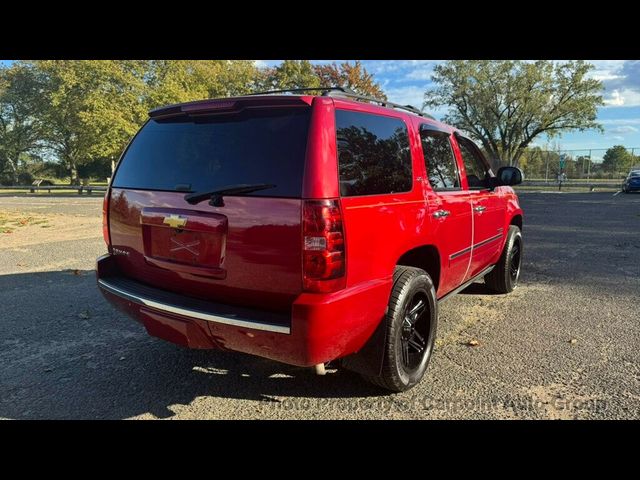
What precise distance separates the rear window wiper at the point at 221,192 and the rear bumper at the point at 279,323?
2.00ft

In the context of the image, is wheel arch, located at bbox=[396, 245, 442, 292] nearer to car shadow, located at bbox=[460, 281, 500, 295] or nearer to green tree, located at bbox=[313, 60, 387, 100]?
car shadow, located at bbox=[460, 281, 500, 295]

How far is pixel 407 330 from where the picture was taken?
3.01 meters

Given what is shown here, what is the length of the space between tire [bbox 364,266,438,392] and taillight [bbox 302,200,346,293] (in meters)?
0.62

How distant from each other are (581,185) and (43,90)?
5165 cm

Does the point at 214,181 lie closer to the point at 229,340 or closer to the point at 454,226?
the point at 229,340

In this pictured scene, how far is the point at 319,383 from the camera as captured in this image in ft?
10.2

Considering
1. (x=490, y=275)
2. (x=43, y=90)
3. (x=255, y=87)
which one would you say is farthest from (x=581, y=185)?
(x=43, y=90)

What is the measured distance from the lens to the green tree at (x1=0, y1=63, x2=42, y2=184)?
43.9 metres

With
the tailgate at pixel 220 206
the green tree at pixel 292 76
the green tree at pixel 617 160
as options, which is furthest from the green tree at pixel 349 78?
the tailgate at pixel 220 206

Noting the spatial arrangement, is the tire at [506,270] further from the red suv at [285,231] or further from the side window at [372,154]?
the side window at [372,154]

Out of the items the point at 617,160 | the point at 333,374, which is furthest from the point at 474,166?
the point at 617,160

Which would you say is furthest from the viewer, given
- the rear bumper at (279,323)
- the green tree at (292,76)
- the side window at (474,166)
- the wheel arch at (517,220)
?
the green tree at (292,76)

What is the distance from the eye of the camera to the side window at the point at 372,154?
2.49 meters

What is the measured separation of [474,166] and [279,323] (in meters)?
3.36
